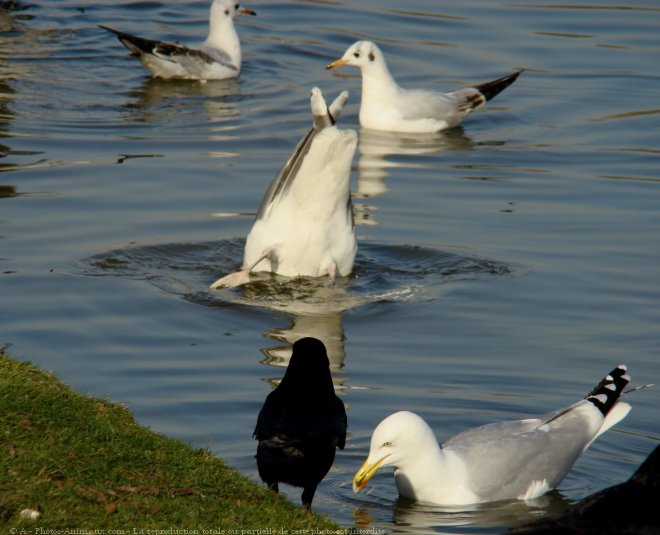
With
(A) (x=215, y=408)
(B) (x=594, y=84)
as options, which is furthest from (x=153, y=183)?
(B) (x=594, y=84)

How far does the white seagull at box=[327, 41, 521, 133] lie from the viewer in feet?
55.3

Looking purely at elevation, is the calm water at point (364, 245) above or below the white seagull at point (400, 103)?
below

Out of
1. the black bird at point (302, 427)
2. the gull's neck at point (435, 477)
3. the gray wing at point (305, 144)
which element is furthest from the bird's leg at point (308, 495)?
the gray wing at point (305, 144)

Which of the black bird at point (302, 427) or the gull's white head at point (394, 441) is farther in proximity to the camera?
the gull's white head at point (394, 441)

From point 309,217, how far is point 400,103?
19.6ft

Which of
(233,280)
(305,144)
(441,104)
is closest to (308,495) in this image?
(233,280)

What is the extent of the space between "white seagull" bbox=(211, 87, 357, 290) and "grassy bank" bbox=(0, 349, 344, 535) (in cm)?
417

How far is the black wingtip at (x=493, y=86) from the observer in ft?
57.2

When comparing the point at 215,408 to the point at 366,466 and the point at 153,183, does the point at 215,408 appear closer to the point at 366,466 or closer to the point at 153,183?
the point at 366,466

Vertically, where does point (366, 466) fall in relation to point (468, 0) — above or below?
below

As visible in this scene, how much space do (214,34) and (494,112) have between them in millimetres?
4827

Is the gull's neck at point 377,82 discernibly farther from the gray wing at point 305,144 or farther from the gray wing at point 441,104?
the gray wing at point 305,144

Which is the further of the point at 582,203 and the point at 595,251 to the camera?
the point at 582,203

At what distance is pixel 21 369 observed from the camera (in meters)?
7.23
